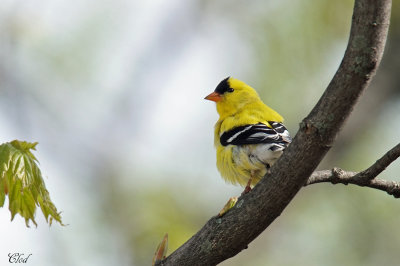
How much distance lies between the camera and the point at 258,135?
4.04 meters

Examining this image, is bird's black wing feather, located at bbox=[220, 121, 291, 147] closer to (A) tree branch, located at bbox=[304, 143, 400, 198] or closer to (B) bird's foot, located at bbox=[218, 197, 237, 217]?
(A) tree branch, located at bbox=[304, 143, 400, 198]

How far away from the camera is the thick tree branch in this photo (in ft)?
6.20

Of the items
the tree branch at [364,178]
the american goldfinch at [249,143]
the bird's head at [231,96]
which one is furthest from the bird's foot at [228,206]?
the bird's head at [231,96]

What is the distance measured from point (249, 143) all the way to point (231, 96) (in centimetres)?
153

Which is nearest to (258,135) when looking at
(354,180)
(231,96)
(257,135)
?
(257,135)

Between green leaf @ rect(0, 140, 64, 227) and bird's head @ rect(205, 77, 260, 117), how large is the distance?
3.12 m

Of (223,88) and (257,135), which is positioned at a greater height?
(223,88)

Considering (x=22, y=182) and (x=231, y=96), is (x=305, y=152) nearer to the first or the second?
(x=22, y=182)

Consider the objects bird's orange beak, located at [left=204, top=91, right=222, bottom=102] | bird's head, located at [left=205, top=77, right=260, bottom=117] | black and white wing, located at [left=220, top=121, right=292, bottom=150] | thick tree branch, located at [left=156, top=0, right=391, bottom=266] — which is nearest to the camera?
thick tree branch, located at [left=156, top=0, right=391, bottom=266]

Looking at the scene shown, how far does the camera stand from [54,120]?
6.97 m

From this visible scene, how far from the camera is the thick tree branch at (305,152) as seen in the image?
189 cm

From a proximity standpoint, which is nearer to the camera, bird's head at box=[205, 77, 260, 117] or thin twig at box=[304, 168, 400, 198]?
thin twig at box=[304, 168, 400, 198]

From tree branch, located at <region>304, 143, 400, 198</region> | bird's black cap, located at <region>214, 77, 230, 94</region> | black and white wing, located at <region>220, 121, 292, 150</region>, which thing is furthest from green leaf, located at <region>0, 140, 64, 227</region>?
bird's black cap, located at <region>214, 77, 230, 94</region>

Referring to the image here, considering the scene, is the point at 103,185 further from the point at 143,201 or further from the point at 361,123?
the point at 361,123
